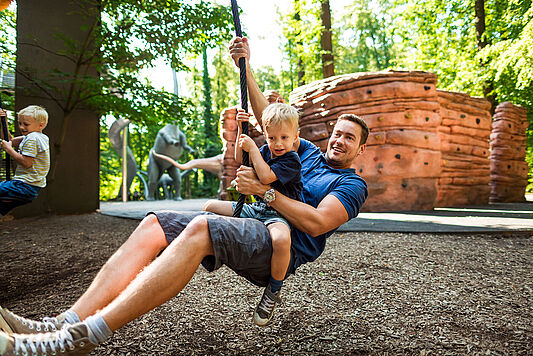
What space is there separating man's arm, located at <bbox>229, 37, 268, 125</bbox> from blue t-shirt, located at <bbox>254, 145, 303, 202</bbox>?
0.56 m

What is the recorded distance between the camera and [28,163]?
114 inches

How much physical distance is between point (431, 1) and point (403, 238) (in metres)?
10.7

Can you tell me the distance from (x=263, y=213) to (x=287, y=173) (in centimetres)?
29

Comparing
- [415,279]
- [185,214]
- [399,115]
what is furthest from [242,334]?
[399,115]

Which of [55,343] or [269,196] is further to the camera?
[269,196]

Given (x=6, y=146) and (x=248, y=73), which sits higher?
(x=248, y=73)

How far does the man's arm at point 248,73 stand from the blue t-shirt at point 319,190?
0.35 metres

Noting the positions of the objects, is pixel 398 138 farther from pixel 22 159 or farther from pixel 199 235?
pixel 199 235

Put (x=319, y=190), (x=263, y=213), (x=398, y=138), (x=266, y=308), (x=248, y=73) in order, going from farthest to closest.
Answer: (x=398, y=138) → (x=248, y=73) → (x=319, y=190) → (x=263, y=213) → (x=266, y=308)

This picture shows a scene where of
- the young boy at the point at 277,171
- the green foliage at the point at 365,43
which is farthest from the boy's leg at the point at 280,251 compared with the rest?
the green foliage at the point at 365,43

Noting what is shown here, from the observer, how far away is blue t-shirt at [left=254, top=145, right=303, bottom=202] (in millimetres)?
1553

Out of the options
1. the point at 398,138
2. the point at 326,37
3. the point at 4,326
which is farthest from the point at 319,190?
the point at 326,37

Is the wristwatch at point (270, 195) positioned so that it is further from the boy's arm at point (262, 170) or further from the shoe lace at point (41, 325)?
the shoe lace at point (41, 325)

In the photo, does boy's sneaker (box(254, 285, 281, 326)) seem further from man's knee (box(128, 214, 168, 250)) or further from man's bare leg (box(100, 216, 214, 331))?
man's knee (box(128, 214, 168, 250))
